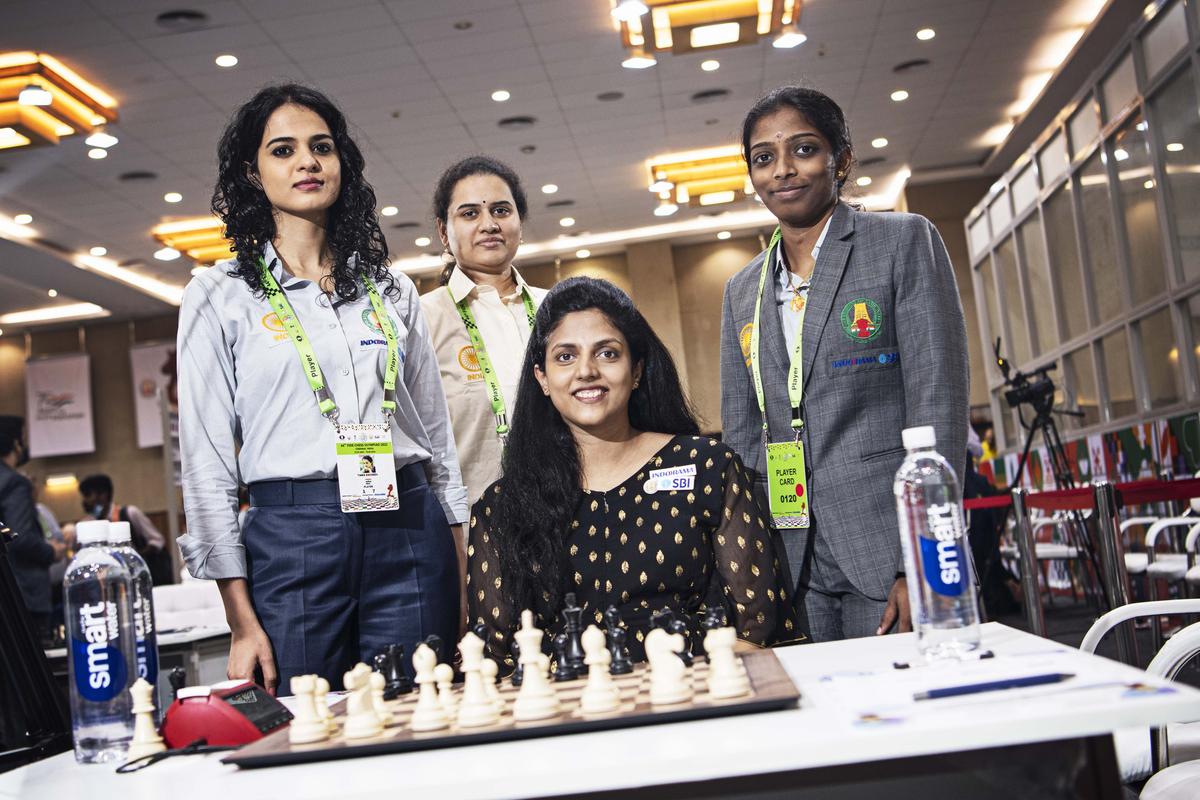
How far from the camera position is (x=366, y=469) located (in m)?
1.93

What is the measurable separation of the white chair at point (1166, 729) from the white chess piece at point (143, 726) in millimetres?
1209

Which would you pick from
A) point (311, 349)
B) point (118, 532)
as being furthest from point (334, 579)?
point (118, 532)

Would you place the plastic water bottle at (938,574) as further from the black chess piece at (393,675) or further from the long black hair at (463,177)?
the long black hair at (463,177)

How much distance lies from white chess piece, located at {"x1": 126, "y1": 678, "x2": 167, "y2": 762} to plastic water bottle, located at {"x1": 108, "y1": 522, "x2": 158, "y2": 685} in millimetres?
82

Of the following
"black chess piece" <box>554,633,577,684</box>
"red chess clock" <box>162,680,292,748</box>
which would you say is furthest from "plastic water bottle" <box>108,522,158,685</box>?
"black chess piece" <box>554,633,577,684</box>

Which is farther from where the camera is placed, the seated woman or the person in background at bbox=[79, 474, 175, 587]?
the person in background at bbox=[79, 474, 175, 587]

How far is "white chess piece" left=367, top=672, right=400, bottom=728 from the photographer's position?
115cm

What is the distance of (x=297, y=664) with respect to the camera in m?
1.87

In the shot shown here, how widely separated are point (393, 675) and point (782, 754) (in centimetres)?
61

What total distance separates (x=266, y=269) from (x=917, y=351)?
1.22m

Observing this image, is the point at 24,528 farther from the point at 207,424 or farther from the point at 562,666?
the point at 562,666

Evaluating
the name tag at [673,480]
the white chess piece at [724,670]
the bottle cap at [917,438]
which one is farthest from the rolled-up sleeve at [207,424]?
the bottle cap at [917,438]

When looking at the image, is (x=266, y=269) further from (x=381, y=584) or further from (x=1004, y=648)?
(x=1004, y=648)

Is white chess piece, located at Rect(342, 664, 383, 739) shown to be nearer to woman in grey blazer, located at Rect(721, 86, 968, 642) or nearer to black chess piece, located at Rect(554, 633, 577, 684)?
black chess piece, located at Rect(554, 633, 577, 684)
